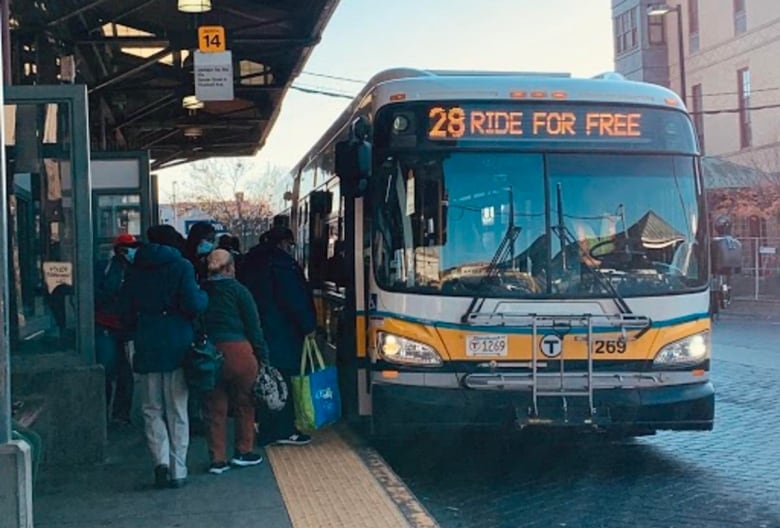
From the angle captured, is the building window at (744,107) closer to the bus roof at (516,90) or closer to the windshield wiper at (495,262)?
the bus roof at (516,90)

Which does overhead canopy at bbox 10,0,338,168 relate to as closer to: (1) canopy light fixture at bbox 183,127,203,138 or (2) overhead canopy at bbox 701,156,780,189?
(1) canopy light fixture at bbox 183,127,203,138

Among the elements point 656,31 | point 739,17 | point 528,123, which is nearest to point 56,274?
point 528,123

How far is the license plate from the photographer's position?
8133 mm

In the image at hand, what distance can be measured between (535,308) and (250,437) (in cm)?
238

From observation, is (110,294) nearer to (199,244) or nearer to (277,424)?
(199,244)

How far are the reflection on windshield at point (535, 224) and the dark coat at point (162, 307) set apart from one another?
5.65 feet

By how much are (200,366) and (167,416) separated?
18.7 inches

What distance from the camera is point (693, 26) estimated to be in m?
42.6

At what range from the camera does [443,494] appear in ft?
26.6

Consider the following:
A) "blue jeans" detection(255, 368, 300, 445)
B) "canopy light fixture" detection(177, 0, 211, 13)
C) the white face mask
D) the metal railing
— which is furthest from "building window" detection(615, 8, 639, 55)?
"blue jeans" detection(255, 368, 300, 445)

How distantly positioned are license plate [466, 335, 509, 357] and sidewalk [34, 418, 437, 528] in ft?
3.64

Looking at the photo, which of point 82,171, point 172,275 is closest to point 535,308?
point 172,275

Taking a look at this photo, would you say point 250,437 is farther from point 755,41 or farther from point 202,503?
point 755,41

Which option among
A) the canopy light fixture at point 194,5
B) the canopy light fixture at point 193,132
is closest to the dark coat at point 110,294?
the canopy light fixture at point 194,5
